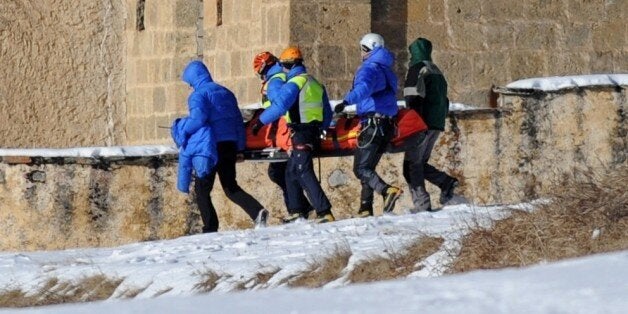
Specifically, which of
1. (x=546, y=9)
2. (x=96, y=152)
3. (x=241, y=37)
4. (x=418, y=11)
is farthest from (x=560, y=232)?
(x=546, y=9)

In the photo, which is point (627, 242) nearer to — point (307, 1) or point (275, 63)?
point (275, 63)

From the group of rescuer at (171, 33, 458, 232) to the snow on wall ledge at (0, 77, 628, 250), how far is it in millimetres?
940

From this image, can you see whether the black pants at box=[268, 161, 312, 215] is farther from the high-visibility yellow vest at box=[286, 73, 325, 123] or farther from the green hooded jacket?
the green hooded jacket

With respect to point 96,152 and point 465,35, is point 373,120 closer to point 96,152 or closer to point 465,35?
point 96,152

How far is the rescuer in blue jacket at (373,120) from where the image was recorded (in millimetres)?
15828

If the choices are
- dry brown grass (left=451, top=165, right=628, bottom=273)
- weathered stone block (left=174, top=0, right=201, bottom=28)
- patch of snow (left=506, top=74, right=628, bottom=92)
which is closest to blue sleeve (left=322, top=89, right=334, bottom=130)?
patch of snow (left=506, top=74, right=628, bottom=92)

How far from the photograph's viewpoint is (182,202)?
17406 mm

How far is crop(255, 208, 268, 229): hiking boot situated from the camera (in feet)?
52.4

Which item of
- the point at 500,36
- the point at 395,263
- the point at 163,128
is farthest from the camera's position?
the point at 163,128

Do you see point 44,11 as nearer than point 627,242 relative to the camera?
No

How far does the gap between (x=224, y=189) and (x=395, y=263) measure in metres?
4.17

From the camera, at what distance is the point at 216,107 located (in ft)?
52.9

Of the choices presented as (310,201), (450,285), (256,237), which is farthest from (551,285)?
(310,201)

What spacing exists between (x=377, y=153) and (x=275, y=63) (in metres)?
1.28
